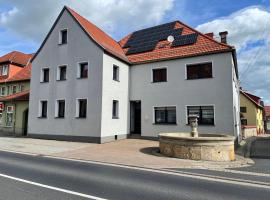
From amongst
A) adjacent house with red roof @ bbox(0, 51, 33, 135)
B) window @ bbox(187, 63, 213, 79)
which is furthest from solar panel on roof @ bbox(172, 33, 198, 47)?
adjacent house with red roof @ bbox(0, 51, 33, 135)

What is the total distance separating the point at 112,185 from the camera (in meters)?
6.93

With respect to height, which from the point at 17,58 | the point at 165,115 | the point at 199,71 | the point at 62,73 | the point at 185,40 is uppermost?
the point at 17,58

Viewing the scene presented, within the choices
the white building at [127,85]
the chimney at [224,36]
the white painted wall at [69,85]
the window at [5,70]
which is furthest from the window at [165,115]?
the window at [5,70]

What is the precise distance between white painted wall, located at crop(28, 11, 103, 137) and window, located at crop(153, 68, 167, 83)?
5.12 metres

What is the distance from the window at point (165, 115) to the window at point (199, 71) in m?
3.09

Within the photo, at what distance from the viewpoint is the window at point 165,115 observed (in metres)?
19.9

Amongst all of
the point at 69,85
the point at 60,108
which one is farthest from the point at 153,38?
the point at 60,108

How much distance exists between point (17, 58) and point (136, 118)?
72.8ft

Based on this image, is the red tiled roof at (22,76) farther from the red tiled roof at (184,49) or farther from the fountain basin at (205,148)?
the fountain basin at (205,148)

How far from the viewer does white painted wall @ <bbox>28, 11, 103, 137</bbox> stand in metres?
18.6

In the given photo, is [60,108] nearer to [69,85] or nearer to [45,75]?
[69,85]

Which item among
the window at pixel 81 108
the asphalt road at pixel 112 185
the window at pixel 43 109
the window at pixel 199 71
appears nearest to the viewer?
the asphalt road at pixel 112 185

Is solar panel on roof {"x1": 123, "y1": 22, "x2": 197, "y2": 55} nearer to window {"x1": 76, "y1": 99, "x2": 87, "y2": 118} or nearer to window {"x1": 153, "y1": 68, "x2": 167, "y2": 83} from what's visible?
window {"x1": 153, "y1": 68, "x2": 167, "y2": 83}

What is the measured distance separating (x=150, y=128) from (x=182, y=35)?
29.7ft
